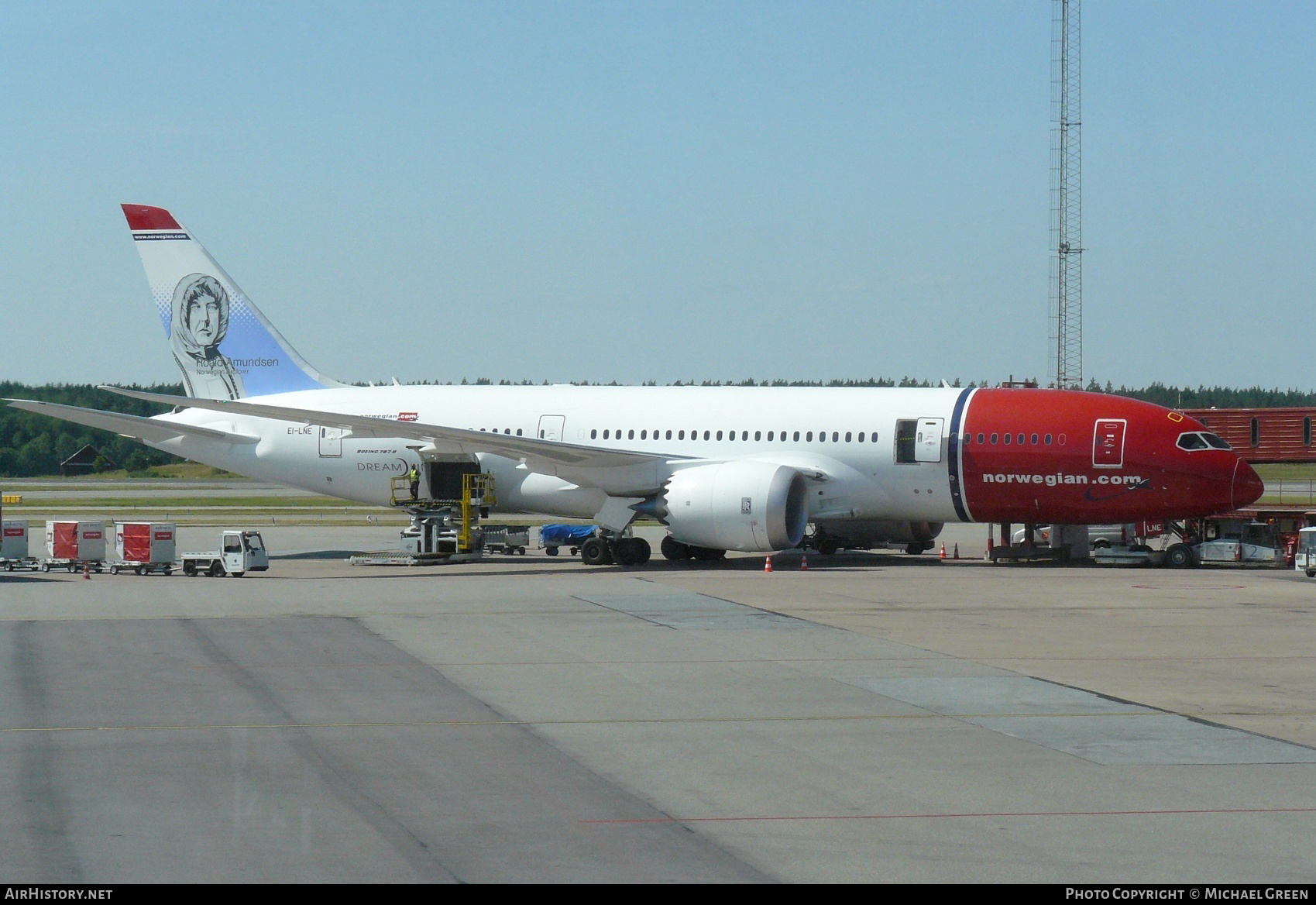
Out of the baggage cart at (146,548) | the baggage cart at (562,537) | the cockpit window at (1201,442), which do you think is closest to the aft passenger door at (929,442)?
the cockpit window at (1201,442)

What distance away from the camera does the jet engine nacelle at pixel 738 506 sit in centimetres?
3066

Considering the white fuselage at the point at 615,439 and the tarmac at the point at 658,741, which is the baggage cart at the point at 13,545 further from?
the tarmac at the point at 658,741

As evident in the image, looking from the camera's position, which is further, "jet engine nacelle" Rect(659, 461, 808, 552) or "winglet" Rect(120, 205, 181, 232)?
"winglet" Rect(120, 205, 181, 232)

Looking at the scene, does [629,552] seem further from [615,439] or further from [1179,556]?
[1179,556]

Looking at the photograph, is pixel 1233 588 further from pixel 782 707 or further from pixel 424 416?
pixel 424 416

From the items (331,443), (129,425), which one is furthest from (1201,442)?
(129,425)

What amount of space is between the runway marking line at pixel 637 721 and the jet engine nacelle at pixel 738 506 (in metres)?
17.0

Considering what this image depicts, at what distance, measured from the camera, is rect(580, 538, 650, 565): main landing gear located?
108 ft

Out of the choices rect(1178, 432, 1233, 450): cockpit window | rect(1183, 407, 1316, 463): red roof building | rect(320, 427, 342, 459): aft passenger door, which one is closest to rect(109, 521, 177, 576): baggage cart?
rect(320, 427, 342, 459): aft passenger door

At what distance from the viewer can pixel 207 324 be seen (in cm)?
3775

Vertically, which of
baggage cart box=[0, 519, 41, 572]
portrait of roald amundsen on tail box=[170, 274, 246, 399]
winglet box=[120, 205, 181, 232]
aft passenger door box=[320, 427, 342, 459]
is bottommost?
baggage cart box=[0, 519, 41, 572]

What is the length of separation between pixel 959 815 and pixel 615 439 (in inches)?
993

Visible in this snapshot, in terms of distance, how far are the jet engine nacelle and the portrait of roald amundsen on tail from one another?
1344 centimetres

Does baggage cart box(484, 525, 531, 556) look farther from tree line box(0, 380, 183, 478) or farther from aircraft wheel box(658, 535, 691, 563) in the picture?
Result: tree line box(0, 380, 183, 478)
